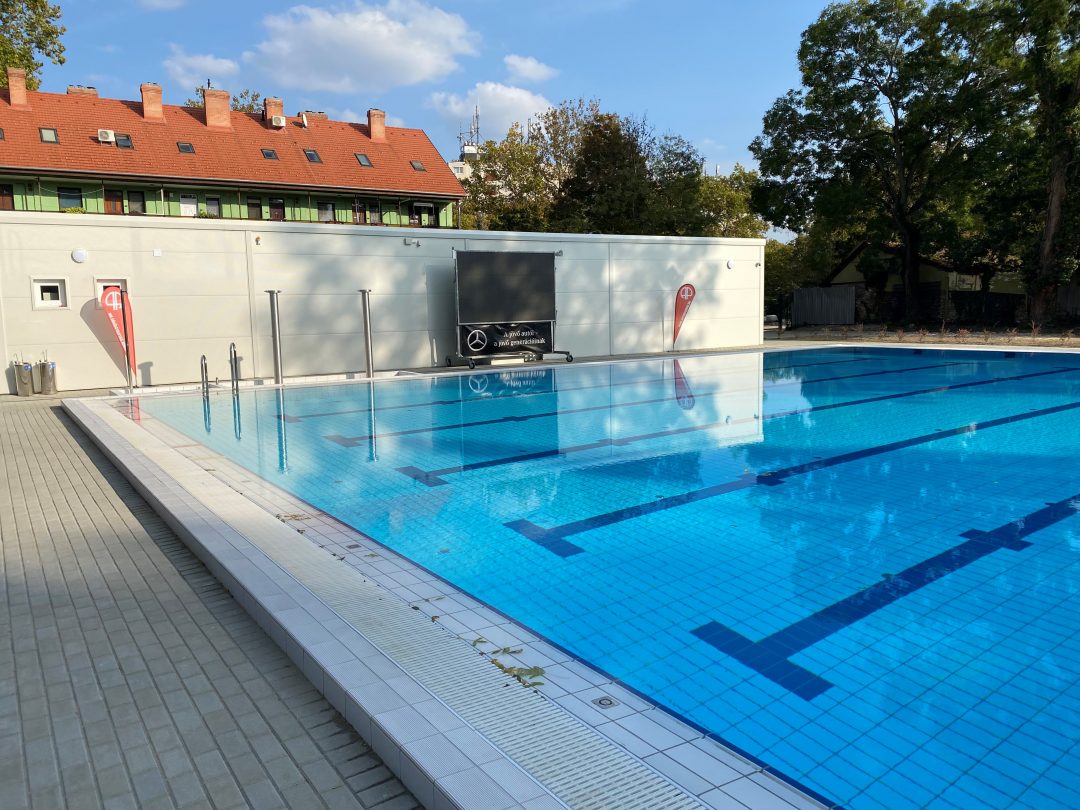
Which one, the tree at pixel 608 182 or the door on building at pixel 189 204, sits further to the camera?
the tree at pixel 608 182

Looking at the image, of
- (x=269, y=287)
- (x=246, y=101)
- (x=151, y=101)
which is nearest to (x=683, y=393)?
(x=269, y=287)

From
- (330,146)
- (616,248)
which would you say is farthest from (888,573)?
(330,146)

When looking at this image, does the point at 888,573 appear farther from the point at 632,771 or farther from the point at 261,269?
the point at 261,269

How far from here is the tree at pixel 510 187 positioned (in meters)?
31.7

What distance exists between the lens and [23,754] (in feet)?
7.58

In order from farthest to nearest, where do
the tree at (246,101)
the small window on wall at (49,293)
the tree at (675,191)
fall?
1. the tree at (246,101)
2. the tree at (675,191)
3. the small window on wall at (49,293)

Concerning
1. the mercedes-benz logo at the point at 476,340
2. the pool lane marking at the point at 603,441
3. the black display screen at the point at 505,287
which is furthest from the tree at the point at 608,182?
the pool lane marking at the point at 603,441

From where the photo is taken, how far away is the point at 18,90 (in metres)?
25.2

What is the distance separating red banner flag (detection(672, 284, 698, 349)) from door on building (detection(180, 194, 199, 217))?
17.7 m

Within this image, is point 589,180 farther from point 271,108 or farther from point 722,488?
point 722,488

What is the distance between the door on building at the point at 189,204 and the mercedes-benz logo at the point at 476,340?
15961mm

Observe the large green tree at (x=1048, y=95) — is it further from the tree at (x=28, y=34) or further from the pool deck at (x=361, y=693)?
the tree at (x=28, y=34)

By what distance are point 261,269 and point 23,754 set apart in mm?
12561

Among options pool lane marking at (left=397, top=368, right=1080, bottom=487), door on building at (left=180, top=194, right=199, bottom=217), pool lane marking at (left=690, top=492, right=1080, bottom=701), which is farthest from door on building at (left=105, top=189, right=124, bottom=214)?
pool lane marking at (left=690, top=492, right=1080, bottom=701)
